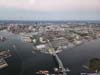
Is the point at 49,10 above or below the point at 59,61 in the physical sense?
above

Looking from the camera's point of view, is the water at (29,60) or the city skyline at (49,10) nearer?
the water at (29,60)

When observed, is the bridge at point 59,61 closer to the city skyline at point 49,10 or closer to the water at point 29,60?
the water at point 29,60

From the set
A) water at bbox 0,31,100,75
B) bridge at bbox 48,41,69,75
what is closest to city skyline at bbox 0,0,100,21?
water at bbox 0,31,100,75

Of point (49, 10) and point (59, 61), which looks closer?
point (59, 61)

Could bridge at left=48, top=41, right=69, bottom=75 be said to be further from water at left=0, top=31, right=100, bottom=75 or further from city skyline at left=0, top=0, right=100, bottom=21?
city skyline at left=0, top=0, right=100, bottom=21

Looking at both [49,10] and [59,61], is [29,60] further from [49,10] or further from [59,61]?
[49,10]

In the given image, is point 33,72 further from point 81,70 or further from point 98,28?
point 98,28

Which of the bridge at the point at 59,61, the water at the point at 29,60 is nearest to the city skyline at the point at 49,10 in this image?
the water at the point at 29,60

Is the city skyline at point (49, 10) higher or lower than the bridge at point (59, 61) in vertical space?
higher

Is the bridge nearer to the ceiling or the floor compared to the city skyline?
nearer to the floor

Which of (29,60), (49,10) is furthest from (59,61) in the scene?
(49,10)
